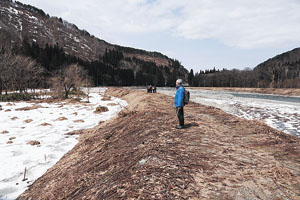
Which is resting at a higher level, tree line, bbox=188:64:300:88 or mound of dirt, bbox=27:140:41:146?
tree line, bbox=188:64:300:88

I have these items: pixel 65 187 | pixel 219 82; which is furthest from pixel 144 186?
pixel 219 82

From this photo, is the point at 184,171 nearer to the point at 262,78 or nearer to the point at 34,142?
the point at 34,142

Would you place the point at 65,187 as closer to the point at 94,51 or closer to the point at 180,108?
the point at 180,108

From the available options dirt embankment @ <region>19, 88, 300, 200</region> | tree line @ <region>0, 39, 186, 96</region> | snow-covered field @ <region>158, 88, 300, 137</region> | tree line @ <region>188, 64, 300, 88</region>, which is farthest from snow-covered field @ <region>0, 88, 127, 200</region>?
tree line @ <region>188, 64, 300, 88</region>

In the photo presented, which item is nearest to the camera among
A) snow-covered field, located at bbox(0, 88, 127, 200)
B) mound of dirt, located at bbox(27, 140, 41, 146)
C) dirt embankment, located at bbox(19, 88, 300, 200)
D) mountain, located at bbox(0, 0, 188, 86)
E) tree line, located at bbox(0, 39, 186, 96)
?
dirt embankment, located at bbox(19, 88, 300, 200)

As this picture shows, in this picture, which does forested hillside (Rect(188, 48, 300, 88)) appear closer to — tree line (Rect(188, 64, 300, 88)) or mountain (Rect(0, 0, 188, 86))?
tree line (Rect(188, 64, 300, 88))

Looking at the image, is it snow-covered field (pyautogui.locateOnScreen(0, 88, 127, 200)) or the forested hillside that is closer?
snow-covered field (pyautogui.locateOnScreen(0, 88, 127, 200))

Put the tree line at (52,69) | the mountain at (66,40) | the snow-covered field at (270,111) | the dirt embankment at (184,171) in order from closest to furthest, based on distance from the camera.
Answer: the dirt embankment at (184,171) → the snow-covered field at (270,111) → the tree line at (52,69) → the mountain at (66,40)

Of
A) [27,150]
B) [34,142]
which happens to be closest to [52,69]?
[34,142]

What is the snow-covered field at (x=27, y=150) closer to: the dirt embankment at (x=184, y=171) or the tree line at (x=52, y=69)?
the dirt embankment at (x=184, y=171)

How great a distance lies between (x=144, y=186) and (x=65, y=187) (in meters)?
2.17

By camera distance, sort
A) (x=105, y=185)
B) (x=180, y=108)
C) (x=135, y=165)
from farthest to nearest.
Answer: (x=180, y=108)
(x=135, y=165)
(x=105, y=185)

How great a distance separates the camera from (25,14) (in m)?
170

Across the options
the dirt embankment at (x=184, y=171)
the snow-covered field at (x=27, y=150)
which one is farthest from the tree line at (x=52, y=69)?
the dirt embankment at (x=184, y=171)
